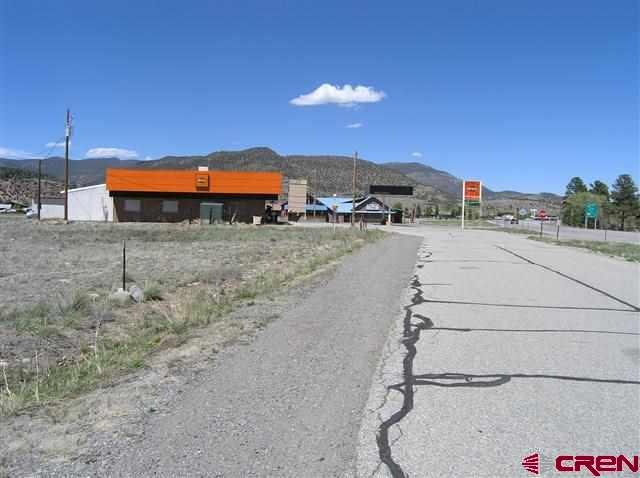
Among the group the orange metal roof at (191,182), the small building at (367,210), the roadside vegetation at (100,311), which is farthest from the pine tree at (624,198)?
the roadside vegetation at (100,311)

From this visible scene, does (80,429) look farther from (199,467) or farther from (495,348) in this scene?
(495,348)

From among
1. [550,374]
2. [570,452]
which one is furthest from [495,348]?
[570,452]

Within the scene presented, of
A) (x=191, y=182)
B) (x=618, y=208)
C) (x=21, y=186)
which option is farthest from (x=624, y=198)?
(x=21, y=186)

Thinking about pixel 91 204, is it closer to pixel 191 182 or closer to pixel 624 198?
pixel 191 182

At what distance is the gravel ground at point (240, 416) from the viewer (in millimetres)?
4426

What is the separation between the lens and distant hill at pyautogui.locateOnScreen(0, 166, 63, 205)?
440 feet

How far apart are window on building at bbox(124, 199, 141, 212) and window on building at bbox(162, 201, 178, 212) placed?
9.87 feet

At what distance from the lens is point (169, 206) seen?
74688mm

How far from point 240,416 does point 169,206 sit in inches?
2825

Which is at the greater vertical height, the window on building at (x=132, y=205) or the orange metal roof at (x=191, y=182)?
the orange metal roof at (x=191, y=182)

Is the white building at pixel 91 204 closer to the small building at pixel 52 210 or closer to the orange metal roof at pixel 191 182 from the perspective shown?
the orange metal roof at pixel 191 182

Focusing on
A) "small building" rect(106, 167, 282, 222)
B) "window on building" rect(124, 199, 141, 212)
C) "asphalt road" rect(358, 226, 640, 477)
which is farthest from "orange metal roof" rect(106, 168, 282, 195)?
"asphalt road" rect(358, 226, 640, 477)

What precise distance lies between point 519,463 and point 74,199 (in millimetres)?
86418

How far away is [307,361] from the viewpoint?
7.50 meters
